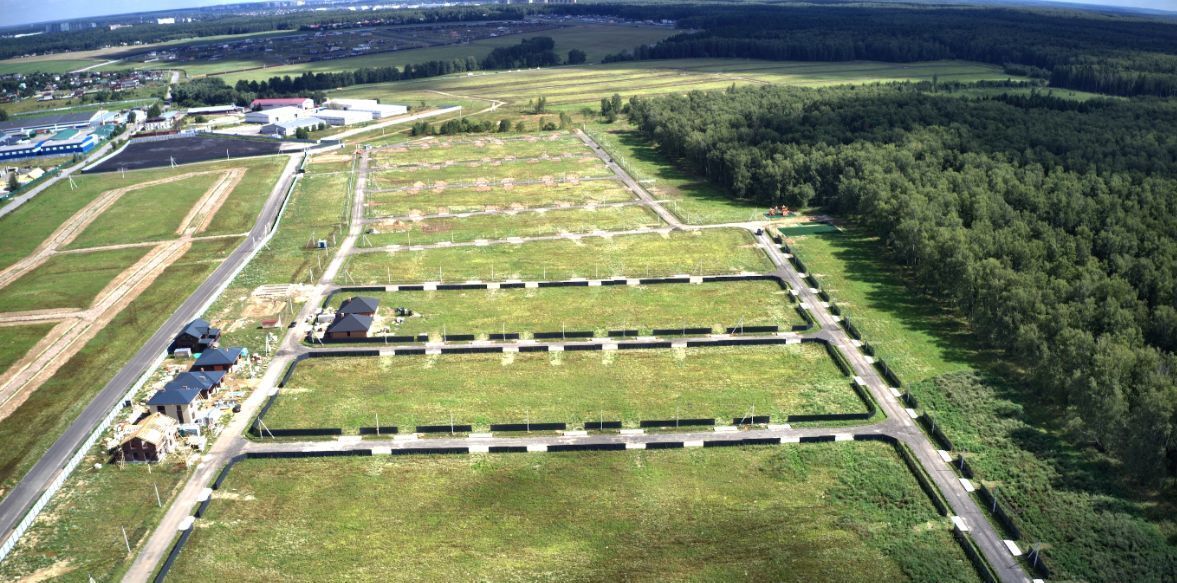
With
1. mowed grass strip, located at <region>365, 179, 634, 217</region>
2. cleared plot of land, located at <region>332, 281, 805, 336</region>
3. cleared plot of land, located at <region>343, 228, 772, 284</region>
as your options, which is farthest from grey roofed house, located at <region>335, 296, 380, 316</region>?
mowed grass strip, located at <region>365, 179, 634, 217</region>

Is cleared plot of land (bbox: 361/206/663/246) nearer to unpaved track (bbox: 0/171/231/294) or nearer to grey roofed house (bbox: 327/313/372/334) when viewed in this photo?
grey roofed house (bbox: 327/313/372/334)

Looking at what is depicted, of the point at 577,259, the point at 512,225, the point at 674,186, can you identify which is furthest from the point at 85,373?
the point at 674,186

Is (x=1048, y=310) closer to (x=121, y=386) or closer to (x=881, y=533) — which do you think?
(x=881, y=533)

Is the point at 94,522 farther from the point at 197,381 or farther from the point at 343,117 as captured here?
the point at 343,117

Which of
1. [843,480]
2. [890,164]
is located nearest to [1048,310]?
[843,480]

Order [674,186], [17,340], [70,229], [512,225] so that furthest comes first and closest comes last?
[674,186], [70,229], [512,225], [17,340]

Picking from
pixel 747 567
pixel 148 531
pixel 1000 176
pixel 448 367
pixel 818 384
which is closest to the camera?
pixel 747 567
